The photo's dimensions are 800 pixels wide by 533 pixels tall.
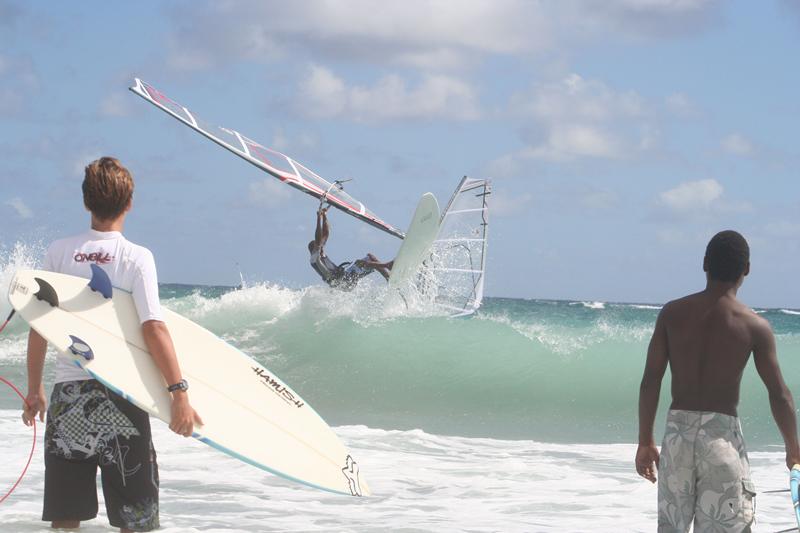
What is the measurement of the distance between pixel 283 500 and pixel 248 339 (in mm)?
9575

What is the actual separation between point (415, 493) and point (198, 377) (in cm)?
205

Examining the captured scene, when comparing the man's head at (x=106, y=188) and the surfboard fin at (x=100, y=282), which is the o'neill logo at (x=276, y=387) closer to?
the surfboard fin at (x=100, y=282)

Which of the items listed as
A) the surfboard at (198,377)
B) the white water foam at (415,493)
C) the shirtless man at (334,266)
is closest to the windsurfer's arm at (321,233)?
the shirtless man at (334,266)

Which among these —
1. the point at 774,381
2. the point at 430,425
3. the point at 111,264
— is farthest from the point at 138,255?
the point at 430,425

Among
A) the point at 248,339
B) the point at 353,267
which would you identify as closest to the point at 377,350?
the point at 353,267

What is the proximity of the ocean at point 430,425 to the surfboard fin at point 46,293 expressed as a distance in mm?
1096

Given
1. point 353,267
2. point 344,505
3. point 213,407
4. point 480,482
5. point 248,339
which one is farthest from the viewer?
point 248,339

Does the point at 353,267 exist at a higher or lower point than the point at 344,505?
higher

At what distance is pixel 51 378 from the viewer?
10.3 meters

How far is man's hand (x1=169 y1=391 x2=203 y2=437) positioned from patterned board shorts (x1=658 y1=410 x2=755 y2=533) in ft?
4.07

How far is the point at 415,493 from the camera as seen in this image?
4.73 m

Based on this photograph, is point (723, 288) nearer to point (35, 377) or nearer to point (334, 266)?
point (35, 377)

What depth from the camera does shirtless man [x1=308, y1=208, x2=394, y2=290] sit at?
448 inches

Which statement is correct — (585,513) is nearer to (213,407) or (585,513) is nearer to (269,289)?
(213,407)
